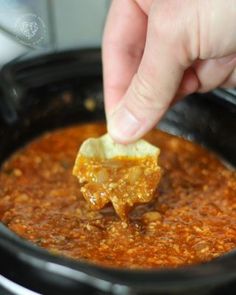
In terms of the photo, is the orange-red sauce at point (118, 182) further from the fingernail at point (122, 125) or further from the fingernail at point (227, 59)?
the fingernail at point (227, 59)

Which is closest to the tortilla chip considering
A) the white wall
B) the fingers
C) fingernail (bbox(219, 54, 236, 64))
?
the fingers

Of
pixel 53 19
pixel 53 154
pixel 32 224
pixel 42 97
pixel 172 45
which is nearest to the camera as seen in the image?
pixel 172 45

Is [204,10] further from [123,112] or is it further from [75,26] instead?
[75,26]

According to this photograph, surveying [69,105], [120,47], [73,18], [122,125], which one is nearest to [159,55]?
[122,125]

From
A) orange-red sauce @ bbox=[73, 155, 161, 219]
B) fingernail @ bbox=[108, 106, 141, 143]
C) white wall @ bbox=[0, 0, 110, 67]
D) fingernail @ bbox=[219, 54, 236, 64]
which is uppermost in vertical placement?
fingernail @ bbox=[219, 54, 236, 64]

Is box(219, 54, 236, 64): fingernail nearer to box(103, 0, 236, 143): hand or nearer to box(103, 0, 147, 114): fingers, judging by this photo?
box(103, 0, 236, 143): hand

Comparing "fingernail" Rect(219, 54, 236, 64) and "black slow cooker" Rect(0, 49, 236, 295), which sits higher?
"fingernail" Rect(219, 54, 236, 64)

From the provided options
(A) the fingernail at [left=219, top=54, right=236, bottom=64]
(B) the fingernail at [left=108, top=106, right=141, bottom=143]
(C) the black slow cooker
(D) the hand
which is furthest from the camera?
(C) the black slow cooker

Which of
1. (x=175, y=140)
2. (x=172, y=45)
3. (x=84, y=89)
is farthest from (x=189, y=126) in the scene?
(x=172, y=45)
